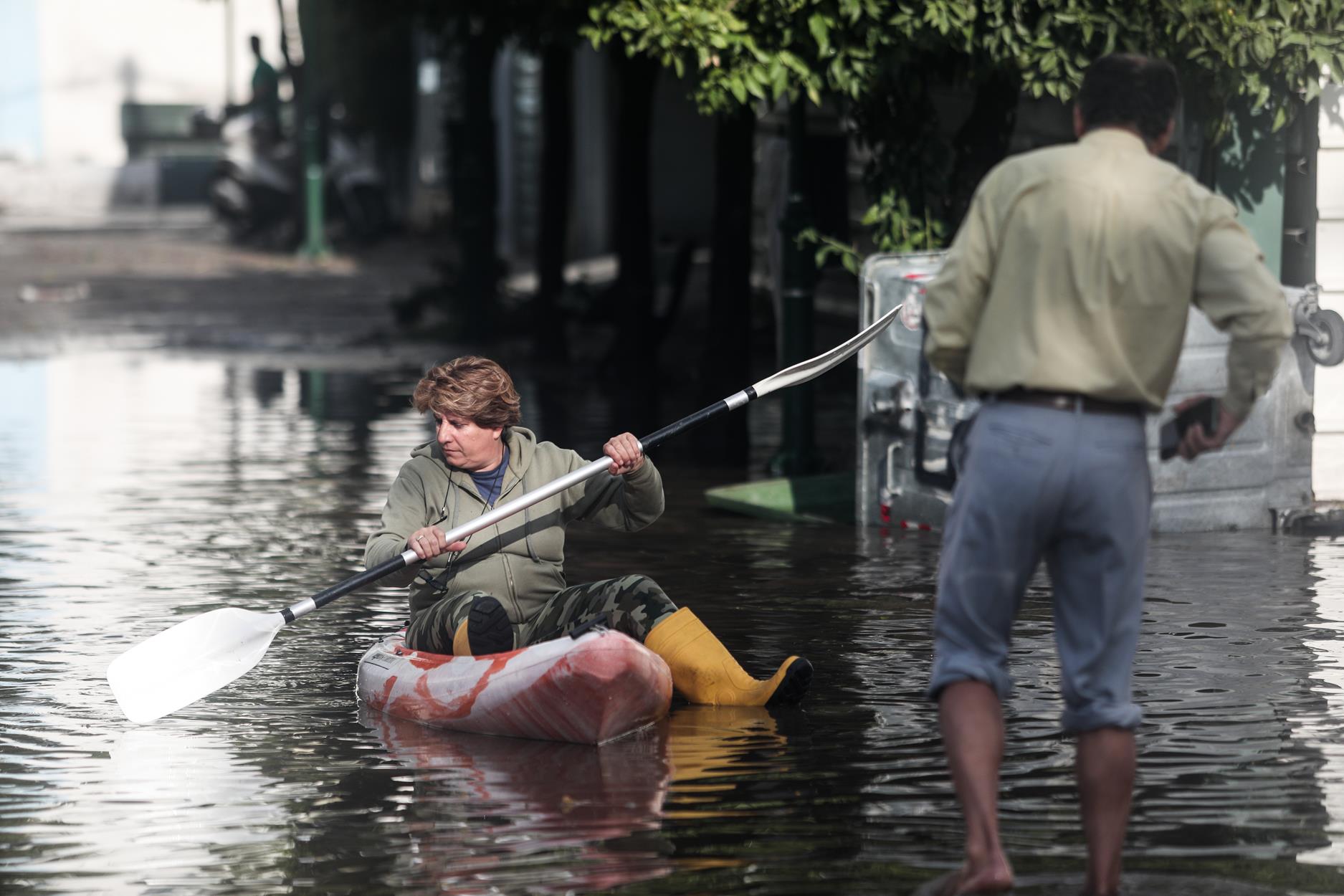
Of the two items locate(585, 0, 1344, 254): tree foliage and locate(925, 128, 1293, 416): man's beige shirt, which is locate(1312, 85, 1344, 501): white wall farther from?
locate(925, 128, 1293, 416): man's beige shirt

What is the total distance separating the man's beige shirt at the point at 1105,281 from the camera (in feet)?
15.0

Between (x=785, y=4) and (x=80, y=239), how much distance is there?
2775cm

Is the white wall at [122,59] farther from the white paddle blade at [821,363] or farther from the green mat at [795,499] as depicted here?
the white paddle blade at [821,363]

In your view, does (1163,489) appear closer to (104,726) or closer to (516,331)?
(104,726)

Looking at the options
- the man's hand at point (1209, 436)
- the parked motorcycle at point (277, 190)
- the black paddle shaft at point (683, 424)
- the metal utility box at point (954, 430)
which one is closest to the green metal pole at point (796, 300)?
the metal utility box at point (954, 430)

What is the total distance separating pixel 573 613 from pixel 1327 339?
445 centimetres

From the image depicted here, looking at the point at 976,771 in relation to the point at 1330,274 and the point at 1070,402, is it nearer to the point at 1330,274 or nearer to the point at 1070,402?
the point at 1070,402

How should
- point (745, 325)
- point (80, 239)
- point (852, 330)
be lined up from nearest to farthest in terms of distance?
point (745, 325) → point (852, 330) → point (80, 239)

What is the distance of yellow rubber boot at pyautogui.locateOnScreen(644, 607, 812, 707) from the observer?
6.68 m

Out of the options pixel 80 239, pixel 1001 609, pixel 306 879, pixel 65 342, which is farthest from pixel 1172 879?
pixel 80 239

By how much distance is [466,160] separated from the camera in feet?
63.2

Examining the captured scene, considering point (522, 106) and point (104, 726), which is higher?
point (522, 106)

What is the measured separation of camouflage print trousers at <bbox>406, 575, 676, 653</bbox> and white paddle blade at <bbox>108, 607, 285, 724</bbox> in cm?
48

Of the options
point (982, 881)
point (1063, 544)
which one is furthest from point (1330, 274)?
point (982, 881)
